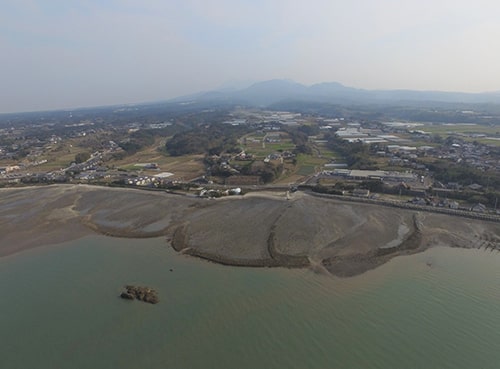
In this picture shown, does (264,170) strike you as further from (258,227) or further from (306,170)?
(258,227)

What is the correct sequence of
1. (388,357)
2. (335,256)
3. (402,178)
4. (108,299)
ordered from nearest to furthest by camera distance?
1. (388,357)
2. (108,299)
3. (335,256)
4. (402,178)

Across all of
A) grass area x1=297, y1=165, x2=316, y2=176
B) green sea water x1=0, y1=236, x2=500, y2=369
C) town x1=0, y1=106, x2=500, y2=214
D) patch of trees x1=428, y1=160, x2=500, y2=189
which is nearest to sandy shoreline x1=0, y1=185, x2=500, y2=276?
green sea water x1=0, y1=236, x2=500, y2=369

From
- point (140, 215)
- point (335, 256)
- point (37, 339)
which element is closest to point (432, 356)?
point (335, 256)

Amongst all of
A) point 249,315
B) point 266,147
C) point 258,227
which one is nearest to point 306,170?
point 266,147

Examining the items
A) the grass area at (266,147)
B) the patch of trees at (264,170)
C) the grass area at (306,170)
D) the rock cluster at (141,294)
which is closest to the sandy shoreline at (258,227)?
the rock cluster at (141,294)

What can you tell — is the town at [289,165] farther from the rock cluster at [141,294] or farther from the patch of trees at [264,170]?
the rock cluster at [141,294]

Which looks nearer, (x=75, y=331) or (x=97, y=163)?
(x=75, y=331)

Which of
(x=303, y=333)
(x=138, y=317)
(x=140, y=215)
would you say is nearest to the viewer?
(x=303, y=333)

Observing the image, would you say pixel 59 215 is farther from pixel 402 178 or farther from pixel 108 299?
pixel 402 178
